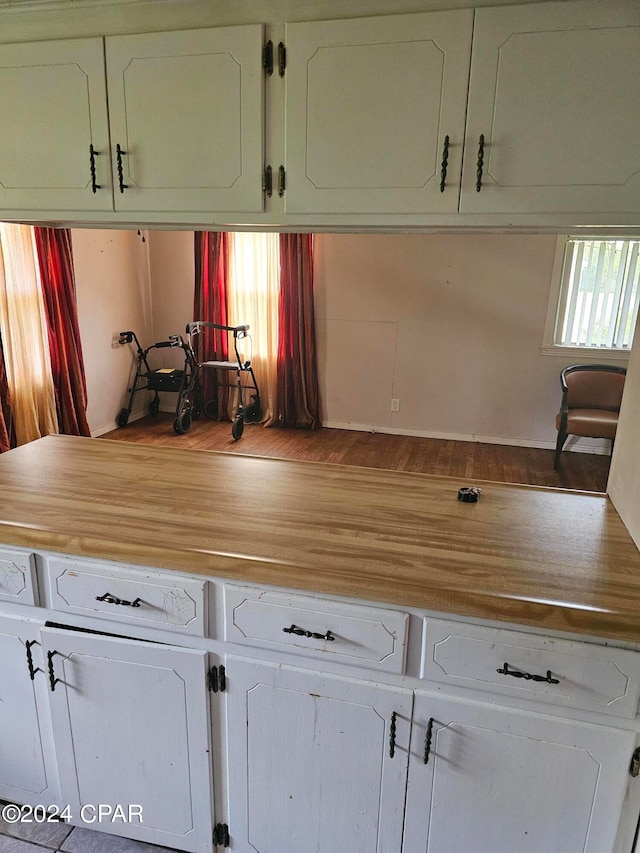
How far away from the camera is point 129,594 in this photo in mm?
1255

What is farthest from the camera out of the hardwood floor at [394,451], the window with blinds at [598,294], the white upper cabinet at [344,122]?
the window with blinds at [598,294]

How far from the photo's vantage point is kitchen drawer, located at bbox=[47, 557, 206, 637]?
1223mm

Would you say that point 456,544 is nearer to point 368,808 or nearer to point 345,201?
point 368,808

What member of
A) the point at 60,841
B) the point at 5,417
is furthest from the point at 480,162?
the point at 5,417

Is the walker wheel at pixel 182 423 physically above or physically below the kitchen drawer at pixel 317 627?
below

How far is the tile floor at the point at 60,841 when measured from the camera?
1496 mm

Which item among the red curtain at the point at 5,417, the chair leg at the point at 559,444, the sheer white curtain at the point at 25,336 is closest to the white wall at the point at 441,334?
the chair leg at the point at 559,444

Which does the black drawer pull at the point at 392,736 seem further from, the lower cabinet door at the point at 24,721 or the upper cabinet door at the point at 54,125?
the upper cabinet door at the point at 54,125

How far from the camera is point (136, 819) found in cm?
141

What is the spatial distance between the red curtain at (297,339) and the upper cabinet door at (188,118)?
3821mm

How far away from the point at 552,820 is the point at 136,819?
1.00m

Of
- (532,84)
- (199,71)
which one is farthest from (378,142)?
(199,71)

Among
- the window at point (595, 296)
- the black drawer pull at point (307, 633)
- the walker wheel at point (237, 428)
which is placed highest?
the window at point (595, 296)

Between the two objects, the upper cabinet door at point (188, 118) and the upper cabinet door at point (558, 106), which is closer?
the upper cabinet door at point (558, 106)
